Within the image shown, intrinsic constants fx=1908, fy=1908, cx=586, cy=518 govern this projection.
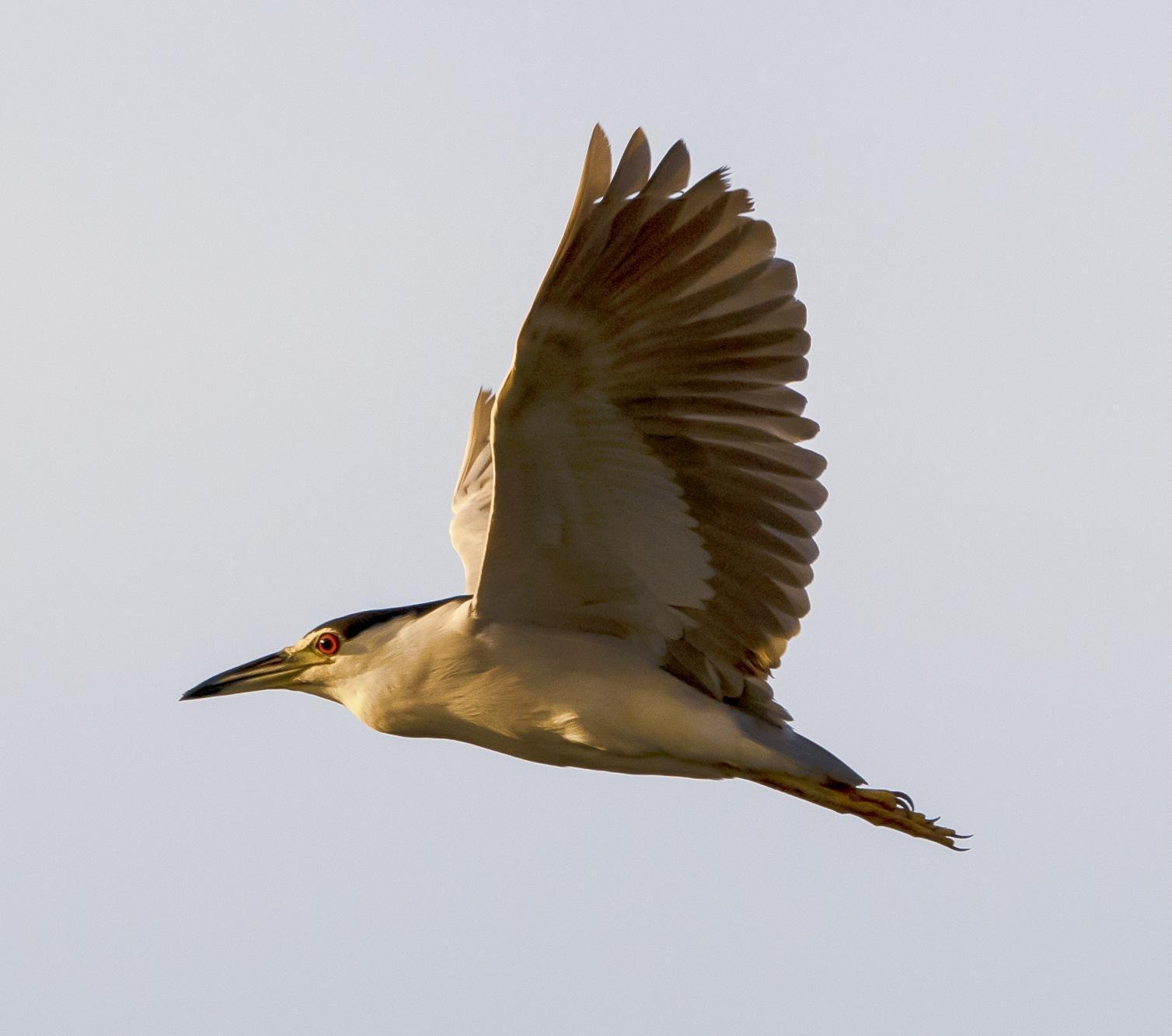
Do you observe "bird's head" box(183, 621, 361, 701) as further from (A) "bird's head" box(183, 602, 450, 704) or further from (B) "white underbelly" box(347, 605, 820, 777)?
(B) "white underbelly" box(347, 605, 820, 777)

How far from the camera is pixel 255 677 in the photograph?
873cm

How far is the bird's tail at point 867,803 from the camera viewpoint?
7.95 m

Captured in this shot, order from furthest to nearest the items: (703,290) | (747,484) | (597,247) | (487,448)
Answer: (487,448), (747,484), (703,290), (597,247)

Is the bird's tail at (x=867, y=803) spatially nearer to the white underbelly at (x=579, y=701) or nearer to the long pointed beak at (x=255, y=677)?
the white underbelly at (x=579, y=701)

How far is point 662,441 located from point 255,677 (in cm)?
239

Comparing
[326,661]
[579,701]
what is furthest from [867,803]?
[326,661]

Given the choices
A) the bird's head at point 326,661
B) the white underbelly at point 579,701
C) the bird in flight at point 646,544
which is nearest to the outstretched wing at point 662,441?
the bird in flight at point 646,544

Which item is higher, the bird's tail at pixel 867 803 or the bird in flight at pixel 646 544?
the bird in flight at pixel 646 544

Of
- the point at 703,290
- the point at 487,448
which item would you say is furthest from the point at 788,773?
the point at 487,448

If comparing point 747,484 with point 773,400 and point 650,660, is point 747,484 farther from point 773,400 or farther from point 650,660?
point 650,660

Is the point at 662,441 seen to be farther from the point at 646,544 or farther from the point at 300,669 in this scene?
the point at 300,669

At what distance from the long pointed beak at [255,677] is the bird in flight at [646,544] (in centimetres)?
15

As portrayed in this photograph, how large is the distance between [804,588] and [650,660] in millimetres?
732

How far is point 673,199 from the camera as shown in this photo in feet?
23.1
